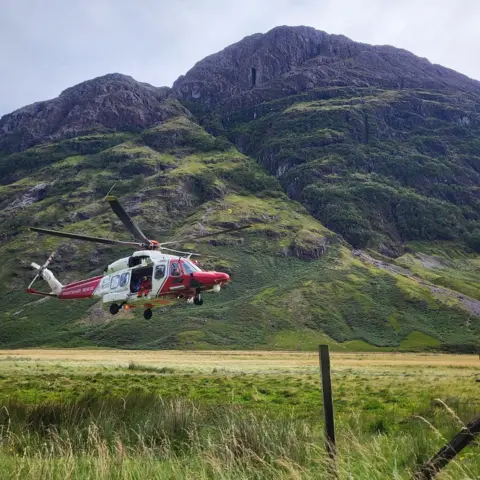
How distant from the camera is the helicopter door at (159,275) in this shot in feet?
74.9

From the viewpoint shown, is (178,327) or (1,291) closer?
(178,327)

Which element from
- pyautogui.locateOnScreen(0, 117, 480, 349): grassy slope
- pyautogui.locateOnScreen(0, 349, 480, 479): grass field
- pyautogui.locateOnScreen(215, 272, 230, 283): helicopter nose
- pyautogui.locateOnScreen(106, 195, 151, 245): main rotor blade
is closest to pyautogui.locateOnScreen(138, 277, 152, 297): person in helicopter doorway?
pyautogui.locateOnScreen(106, 195, 151, 245): main rotor blade

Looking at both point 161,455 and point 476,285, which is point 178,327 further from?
point 161,455

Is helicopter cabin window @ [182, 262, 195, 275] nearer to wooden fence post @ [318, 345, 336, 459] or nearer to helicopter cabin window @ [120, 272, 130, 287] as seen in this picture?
helicopter cabin window @ [120, 272, 130, 287]

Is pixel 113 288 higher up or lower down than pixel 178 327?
higher up

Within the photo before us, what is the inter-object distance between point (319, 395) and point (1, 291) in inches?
6978

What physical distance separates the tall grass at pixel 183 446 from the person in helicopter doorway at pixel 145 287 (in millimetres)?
8566

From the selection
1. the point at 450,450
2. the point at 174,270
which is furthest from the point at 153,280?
the point at 450,450

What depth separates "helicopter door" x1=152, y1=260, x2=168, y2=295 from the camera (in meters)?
22.8

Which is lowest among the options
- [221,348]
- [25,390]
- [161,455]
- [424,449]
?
[221,348]

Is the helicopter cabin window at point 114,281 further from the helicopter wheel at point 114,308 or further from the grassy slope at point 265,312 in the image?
the grassy slope at point 265,312

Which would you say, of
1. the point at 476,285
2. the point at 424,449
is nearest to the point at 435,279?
the point at 476,285

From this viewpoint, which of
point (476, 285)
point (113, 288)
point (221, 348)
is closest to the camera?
point (113, 288)

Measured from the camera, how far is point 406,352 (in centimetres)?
12950
